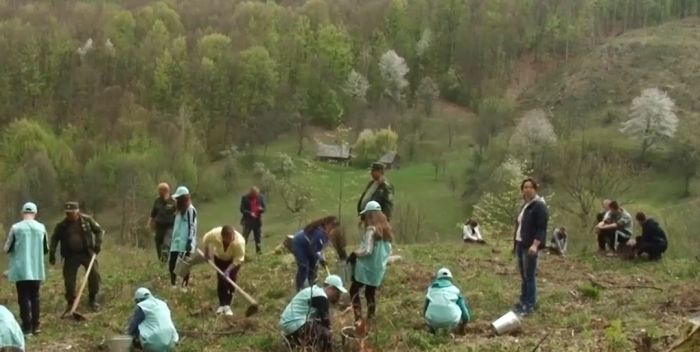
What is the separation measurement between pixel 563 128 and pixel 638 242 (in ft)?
229

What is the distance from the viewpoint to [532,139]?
75.6 metres

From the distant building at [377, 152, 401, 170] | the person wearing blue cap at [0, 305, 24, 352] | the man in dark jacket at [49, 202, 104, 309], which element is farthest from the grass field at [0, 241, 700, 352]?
the distant building at [377, 152, 401, 170]

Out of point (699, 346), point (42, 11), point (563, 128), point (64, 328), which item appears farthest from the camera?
point (42, 11)

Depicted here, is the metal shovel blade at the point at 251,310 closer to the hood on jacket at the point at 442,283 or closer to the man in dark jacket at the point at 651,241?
the hood on jacket at the point at 442,283

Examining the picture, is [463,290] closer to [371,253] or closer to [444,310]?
[371,253]

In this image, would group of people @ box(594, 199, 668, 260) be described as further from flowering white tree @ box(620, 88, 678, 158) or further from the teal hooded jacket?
flowering white tree @ box(620, 88, 678, 158)

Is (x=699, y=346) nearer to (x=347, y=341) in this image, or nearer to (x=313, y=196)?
(x=347, y=341)

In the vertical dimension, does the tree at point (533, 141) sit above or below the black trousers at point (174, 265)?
below

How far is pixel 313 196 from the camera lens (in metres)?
62.3

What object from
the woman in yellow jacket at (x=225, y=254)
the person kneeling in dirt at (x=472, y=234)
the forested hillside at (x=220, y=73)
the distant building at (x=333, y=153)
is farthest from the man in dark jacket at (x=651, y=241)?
the distant building at (x=333, y=153)

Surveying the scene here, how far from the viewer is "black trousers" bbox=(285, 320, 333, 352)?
30.2 ft

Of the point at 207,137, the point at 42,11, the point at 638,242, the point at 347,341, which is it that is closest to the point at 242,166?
the point at 207,137

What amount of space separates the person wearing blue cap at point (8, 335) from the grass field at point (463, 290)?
1.62 m

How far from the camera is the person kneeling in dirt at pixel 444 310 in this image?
1000 cm
